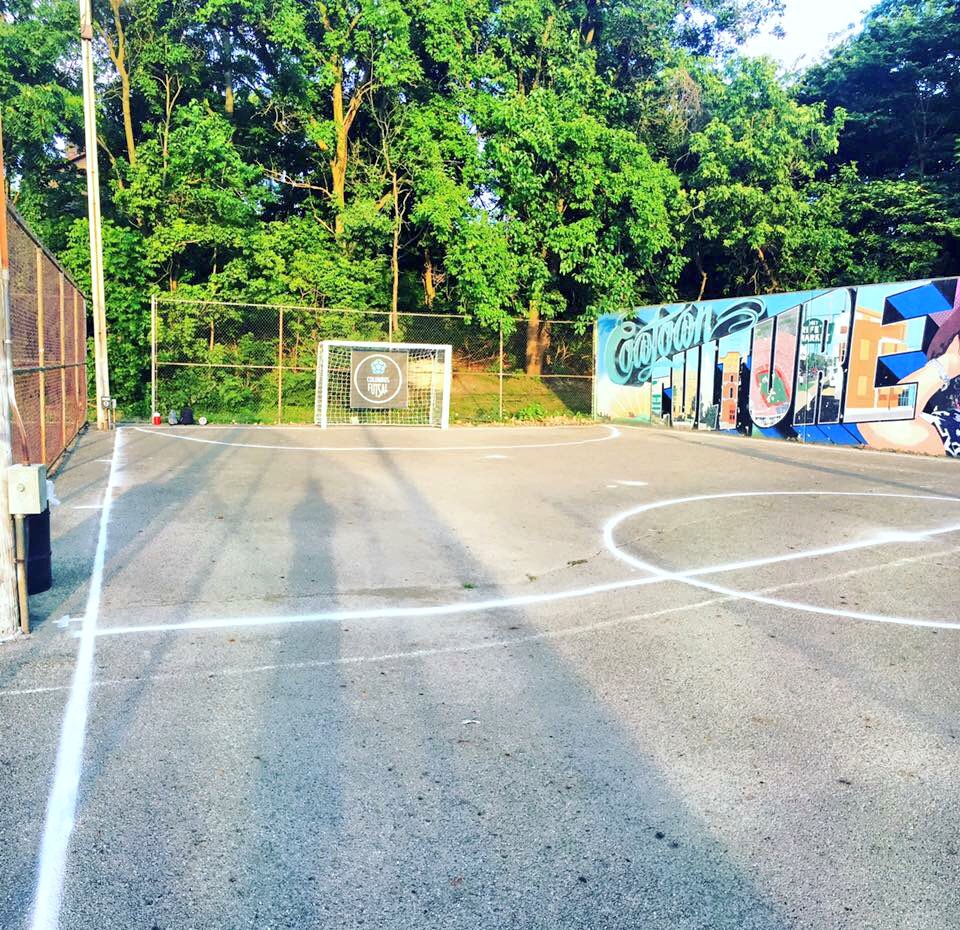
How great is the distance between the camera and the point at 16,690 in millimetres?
4016

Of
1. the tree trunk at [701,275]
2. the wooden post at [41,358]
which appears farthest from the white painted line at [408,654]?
the tree trunk at [701,275]

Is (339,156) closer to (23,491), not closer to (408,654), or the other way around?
(23,491)

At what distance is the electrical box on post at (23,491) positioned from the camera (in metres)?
4.69

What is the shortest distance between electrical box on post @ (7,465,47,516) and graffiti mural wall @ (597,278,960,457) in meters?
16.4

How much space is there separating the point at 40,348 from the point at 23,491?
23.3 ft

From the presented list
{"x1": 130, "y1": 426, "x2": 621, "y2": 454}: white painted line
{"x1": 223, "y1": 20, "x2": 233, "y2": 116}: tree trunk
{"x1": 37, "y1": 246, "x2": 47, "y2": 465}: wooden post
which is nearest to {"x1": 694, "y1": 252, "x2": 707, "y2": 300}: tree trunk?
{"x1": 130, "y1": 426, "x2": 621, "y2": 454}: white painted line

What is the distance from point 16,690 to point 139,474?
7606 millimetres

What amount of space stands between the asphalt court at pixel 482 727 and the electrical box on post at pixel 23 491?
0.76m

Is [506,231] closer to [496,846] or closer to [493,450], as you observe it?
[493,450]

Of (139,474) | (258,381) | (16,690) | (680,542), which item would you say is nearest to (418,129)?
(258,381)

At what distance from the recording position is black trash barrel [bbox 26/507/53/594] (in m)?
5.55

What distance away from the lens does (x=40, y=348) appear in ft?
35.6

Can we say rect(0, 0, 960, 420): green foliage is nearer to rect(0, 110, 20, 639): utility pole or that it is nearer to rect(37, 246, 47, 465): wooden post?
rect(37, 246, 47, 465): wooden post

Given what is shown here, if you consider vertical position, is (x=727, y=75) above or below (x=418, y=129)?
above
